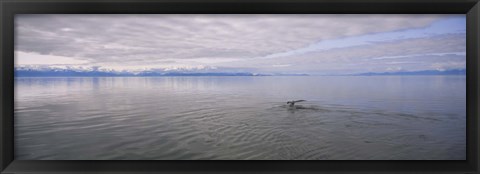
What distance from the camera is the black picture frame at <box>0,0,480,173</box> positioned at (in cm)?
124

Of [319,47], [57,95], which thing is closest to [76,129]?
[57,95]

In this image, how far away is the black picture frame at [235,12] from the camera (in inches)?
49.0

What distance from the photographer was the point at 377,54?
1439 mm

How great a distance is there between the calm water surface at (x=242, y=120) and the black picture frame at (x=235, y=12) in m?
0.06

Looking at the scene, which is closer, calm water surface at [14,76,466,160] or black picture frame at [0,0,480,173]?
black picture frame at [0,0,480,173]

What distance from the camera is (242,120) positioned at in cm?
153

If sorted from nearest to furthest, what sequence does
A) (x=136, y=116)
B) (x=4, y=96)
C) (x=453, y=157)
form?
1. (x=4, y=96)
2. (x=453, y=157)
3. (x=136, y=116)

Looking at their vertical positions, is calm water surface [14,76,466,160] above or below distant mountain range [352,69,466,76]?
below

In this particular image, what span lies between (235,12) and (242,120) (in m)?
0.56

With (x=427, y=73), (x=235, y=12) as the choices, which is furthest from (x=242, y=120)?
(x=427, y=73)

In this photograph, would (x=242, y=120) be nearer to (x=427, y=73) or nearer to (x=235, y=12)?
(x=235, y=12)

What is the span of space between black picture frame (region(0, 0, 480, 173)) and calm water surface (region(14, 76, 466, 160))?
2.3 inches

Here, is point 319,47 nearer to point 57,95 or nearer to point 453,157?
point 453,157

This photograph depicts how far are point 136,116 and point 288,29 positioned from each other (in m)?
0.88
